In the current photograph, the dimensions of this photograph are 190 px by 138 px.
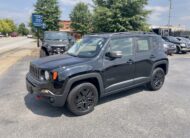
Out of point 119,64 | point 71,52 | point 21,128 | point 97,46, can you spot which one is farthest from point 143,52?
point 21,128

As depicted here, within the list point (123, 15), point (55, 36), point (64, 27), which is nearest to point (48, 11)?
point (123, 15)

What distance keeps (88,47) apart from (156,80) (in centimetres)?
259

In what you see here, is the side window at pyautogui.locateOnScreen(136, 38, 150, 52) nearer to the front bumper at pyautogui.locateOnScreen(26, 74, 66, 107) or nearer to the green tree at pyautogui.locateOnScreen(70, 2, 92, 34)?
the front bumper at pyautogui.locateOnScreen(26, 74, 66, 107)

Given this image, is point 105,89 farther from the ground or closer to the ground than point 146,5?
closer to the ground

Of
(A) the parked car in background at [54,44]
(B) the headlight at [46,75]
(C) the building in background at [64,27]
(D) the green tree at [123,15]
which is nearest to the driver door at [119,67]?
(B) the headlight at [46,75]

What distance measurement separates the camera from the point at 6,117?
435cm

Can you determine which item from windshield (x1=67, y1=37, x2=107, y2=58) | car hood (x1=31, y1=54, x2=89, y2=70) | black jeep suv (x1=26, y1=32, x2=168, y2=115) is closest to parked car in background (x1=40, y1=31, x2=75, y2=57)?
windshield (x1=67, y1=37, x2=107, y2=58)

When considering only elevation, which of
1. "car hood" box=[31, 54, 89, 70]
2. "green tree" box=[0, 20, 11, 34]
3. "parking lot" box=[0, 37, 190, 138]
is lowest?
"parking lot" box=[0, 37, 190, 138]

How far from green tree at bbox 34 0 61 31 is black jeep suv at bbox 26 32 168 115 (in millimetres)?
30057

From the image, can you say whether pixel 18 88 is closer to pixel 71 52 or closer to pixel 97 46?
pixel 71 52

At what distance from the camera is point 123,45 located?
523cm

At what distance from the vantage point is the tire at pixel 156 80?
6.21 metres

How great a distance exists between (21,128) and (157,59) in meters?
4.24

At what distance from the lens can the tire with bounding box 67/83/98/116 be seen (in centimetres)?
434
